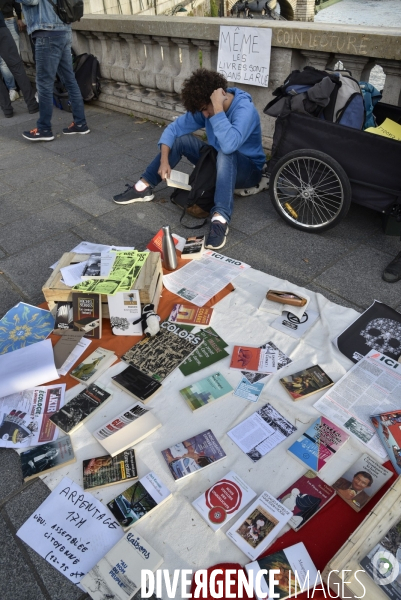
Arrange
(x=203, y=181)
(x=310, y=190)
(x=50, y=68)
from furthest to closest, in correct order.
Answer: (x=50, y=68)
(x=203, y=181)
(x=310, y=190)

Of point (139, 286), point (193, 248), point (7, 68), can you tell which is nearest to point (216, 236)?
point (193, 248)

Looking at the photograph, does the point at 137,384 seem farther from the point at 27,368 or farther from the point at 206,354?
the point at 27,368

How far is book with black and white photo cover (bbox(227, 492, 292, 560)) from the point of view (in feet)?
5.38

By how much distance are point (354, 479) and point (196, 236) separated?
227 centimetres

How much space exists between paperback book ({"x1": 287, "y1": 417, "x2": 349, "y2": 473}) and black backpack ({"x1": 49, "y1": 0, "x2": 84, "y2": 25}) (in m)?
4.97

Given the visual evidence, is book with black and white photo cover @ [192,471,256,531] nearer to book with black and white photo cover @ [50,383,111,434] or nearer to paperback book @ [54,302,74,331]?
book with black and white photo cover @ [50,383,111,434]

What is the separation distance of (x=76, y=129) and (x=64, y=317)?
4055mm

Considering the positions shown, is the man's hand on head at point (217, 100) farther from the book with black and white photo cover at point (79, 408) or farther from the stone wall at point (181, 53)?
the book with black and white photo cover at point (79, 408)

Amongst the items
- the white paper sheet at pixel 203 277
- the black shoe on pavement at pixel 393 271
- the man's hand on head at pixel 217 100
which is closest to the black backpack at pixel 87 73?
the man's hand on head at pixel 217 100

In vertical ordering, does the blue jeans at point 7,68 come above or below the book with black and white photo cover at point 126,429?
above

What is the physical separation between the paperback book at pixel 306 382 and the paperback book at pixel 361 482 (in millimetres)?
413

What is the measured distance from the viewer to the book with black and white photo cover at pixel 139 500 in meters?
1.75

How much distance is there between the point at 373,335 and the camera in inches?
96.7

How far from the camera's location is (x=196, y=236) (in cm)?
355
